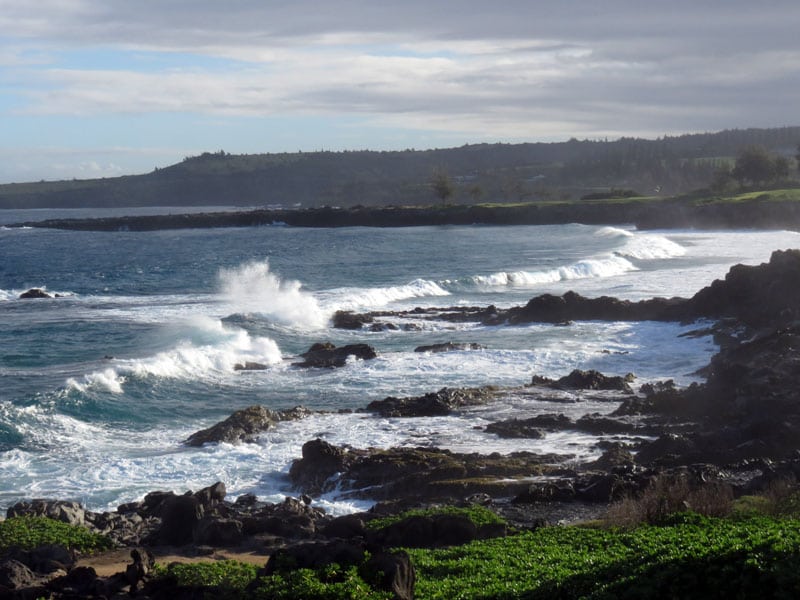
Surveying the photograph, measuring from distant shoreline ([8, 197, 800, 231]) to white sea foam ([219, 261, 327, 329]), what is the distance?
4304 centimetres

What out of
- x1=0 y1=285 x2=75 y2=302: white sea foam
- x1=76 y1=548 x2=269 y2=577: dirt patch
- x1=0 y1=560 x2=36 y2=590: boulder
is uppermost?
x1=0 y1=285 x2=75 y2=302: white sea foam

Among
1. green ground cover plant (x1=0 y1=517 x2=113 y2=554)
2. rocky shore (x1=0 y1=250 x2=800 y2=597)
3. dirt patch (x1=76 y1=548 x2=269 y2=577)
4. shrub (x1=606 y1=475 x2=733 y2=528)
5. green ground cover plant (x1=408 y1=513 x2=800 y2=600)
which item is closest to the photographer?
green ground cover plant (x1=408 y1=513 x2=800 y2=600)

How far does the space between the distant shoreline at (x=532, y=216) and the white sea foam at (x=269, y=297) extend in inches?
1695

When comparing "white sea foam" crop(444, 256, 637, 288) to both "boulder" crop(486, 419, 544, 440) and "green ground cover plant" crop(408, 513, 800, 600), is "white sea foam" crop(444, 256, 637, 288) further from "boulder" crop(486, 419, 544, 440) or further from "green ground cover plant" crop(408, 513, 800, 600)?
"green ground cover plant" crop(408, 513, 800, 600)

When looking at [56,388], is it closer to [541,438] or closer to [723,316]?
[541,438]

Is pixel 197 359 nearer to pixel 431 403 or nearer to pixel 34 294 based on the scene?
pixel 431 403

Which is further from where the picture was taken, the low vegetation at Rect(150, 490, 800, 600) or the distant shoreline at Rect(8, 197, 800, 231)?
the distant shoreline at Rect(8, 197, 800, 231)

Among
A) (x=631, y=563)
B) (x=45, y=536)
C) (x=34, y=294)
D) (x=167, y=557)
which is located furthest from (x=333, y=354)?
(x=34, y=294)

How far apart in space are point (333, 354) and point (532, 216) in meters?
77.0

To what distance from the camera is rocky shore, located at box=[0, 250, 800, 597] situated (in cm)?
1420

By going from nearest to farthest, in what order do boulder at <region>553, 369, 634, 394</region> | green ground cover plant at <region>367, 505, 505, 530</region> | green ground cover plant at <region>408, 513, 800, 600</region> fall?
green ground cover plant at <region>408, 513, 800, 600</region> → green ground cover plant at <region>367, 505, 505, 530</region> → boulder at <region>553, 369, 634, 394</region>

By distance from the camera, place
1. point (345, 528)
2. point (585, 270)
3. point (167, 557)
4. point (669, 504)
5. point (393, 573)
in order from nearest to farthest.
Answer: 1. point (393, 573)
2. point (669, 504)
3. point (167, 557)
4. point (345, 528)
5. point (585, 270)

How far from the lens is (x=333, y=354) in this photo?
32.2 m

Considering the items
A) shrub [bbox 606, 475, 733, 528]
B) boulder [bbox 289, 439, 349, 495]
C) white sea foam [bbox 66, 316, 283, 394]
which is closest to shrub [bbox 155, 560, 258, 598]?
shrub [bbox 606, 475, 733, 528]
